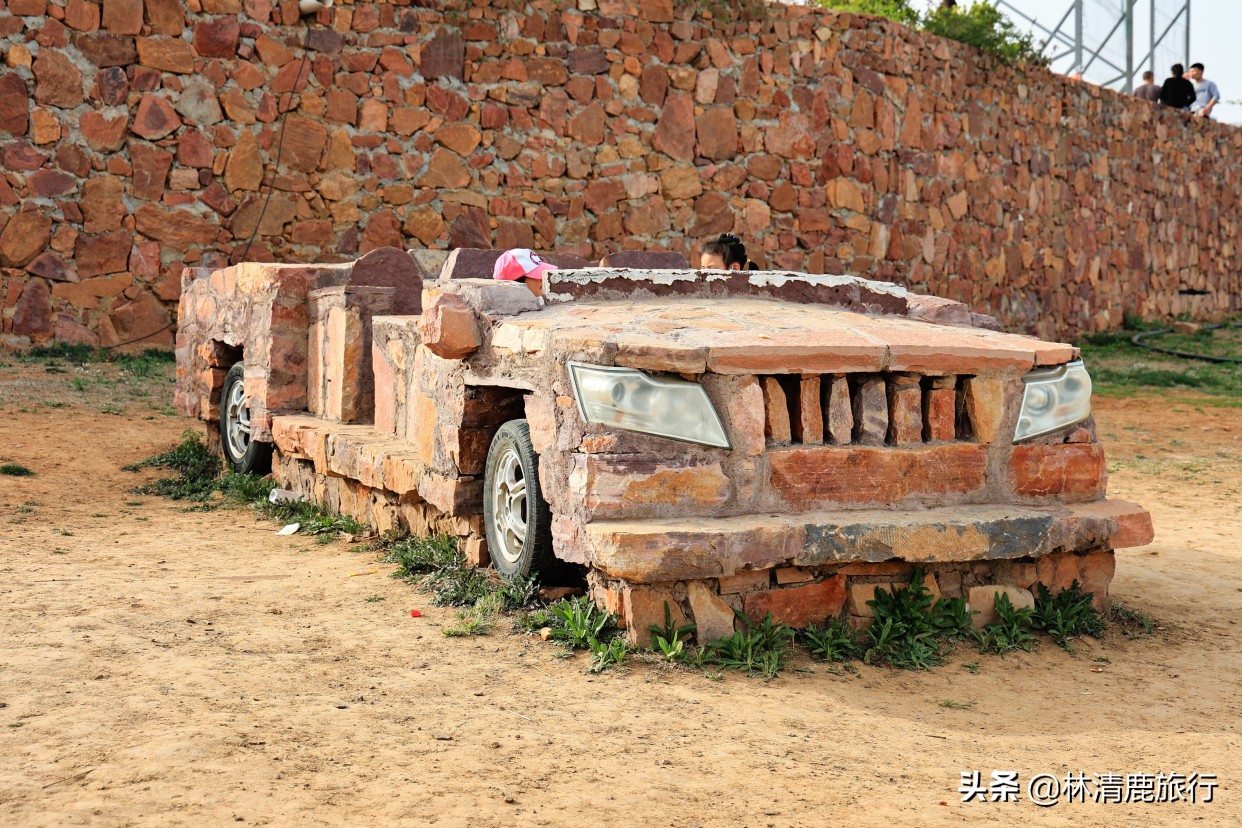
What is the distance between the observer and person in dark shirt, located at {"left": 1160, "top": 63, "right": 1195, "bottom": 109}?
19.4 metres

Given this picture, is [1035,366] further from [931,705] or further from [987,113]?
[987,113]

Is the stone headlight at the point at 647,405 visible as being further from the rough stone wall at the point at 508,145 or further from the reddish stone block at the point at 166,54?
the reddish stone block at the point at 166,54

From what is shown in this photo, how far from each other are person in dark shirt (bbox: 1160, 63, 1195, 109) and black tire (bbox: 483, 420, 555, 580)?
1824cm

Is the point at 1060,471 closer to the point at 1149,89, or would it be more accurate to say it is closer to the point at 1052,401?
the point at 1052,401

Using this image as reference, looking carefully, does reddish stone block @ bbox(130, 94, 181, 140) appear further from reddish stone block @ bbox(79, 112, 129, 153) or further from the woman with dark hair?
the woman with dark hair

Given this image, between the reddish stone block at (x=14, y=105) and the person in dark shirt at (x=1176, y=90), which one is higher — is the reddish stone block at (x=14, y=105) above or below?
below

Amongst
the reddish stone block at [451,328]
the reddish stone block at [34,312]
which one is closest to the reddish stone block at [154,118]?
the reddish stone block at [34,312]

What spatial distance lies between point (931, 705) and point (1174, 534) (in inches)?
124

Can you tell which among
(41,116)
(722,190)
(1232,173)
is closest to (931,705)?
(41,116)

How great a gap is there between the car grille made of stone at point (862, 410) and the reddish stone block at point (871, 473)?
0.17 ft

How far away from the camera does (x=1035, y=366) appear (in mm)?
3939

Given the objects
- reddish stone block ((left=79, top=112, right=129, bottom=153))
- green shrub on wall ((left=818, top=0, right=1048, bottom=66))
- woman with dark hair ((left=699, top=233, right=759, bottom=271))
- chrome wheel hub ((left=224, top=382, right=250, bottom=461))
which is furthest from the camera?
green shrub on wall ((left=818, top=0, right=1048, bottom=66))

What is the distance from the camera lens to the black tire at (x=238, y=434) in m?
6.70

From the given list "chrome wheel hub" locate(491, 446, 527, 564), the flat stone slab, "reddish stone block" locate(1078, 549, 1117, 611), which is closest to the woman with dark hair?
the flat stone slab
